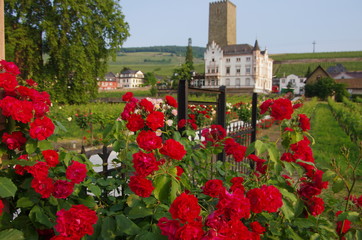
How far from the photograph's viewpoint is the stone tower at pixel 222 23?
72438 millimetres

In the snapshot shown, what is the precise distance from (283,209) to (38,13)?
27.1 m

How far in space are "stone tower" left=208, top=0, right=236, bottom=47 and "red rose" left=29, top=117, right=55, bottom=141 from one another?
239ft

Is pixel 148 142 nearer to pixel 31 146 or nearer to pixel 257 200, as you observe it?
pixel 257 200

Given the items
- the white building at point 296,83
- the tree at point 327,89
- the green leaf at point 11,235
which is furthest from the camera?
the white building at point 296,83

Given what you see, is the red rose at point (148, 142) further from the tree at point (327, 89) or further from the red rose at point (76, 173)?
the tree at point (327, 89)

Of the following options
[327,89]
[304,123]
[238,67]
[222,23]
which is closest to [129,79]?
[222,23]

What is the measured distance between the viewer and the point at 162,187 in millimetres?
1407

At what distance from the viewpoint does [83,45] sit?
25.4 meters

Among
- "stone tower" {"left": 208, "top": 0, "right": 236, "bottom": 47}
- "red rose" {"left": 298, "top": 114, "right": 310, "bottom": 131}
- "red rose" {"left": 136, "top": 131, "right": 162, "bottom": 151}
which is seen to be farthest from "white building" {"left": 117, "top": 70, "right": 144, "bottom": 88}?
"red rose" {"left": 136, "top": 131, "right": 162, "bottom": 151}

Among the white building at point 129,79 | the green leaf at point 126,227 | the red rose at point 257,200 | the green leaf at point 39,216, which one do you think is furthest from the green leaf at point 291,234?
the white building at point 129,79

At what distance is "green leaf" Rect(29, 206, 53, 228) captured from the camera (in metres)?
1.46

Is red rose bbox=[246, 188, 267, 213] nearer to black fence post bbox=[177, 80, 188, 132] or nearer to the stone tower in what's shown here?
black fence post bbox=[177, 80, 188, 132]

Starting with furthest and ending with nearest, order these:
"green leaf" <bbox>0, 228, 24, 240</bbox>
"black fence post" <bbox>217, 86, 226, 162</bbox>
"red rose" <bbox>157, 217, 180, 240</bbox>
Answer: "black fence post" <bbox>217, 86, 226, 162</bbox> → "green leaf" <bbox>0, 228, 24, 240</bbox> → "red rose" <bbox>157, 217, 180, 240</bbox>

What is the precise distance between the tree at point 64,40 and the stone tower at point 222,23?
4868cm
